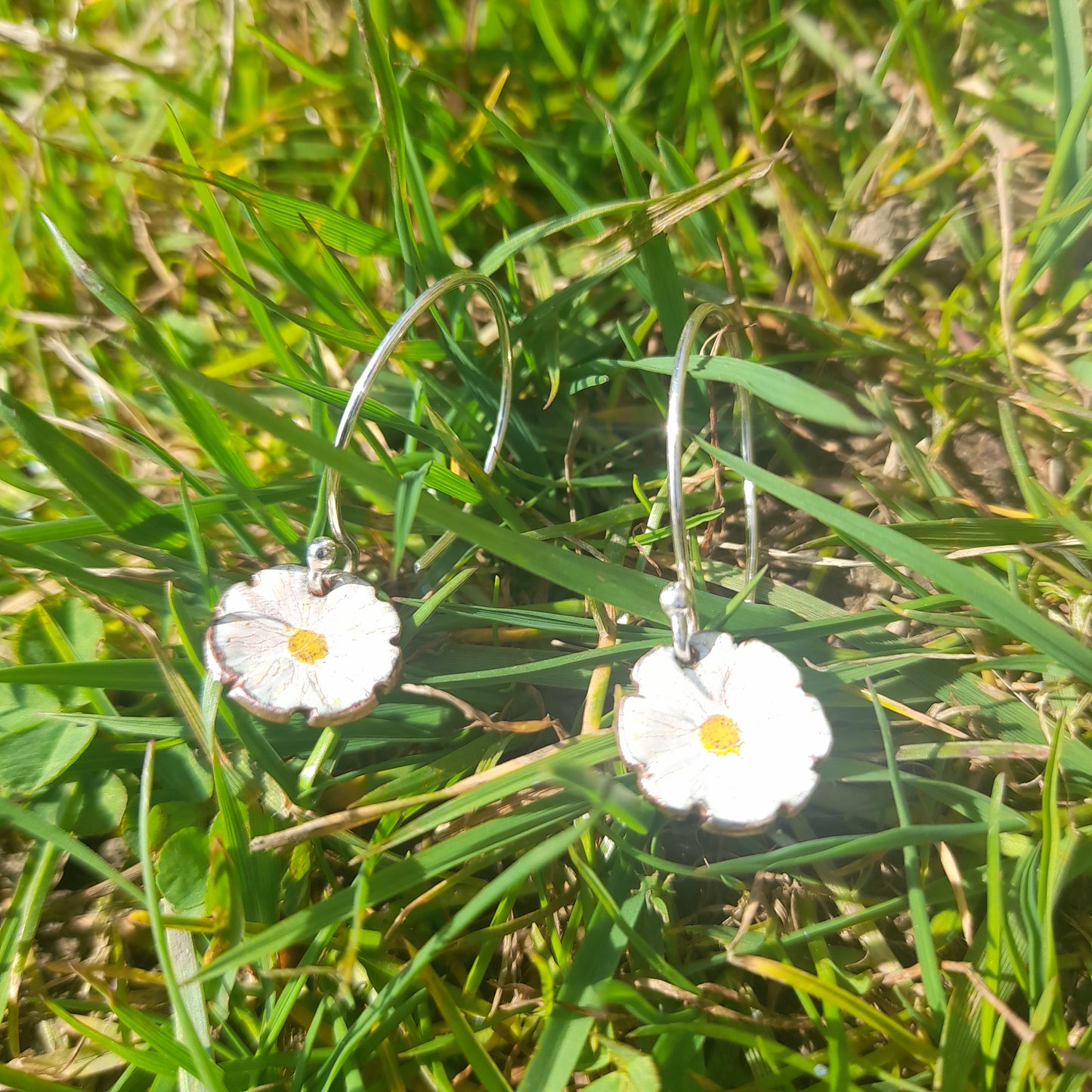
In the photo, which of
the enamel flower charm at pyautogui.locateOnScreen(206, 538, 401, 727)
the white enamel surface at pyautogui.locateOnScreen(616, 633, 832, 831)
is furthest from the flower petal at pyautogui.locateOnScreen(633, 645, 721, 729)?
the enamel flower charm at pyautogui.locateOnScreen(206, 538, 401, 727)


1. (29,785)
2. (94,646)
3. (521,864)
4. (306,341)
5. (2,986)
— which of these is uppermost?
(306,341)

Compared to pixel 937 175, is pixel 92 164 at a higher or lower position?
higher

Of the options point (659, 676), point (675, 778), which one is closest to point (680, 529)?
point (659, 676)

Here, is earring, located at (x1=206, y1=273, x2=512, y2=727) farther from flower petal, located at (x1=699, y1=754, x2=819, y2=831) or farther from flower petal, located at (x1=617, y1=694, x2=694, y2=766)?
flower petal, located at (x1=699, y1=754, x2=819, y2=831)

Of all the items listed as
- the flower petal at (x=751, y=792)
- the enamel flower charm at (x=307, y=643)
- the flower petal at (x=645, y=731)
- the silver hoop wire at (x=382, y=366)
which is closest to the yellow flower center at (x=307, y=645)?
the enamel flower charm at (x=307, y=643)

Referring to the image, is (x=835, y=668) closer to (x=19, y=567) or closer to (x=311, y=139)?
(x=19, y=567)

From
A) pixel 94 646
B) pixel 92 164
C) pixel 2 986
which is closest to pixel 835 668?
pixel 94 646

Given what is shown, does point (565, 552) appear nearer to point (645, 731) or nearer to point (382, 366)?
point (645, 731)
